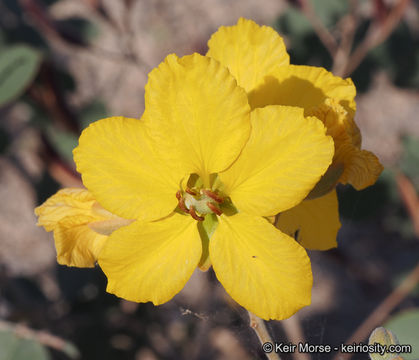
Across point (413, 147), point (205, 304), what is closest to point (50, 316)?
point (205, 304)

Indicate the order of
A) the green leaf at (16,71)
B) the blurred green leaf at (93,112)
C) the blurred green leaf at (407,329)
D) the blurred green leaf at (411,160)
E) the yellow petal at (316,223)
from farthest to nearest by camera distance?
the blurred green leaf at (93,112) < the blurred green leaf at (411,160) < the green leaf at (16,71) < the blurred green leaf at (407,329) < the yellow petal at (316,223)

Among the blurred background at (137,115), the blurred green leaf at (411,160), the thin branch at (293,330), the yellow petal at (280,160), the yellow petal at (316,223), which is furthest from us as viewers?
the blurred green leaf at (411,160)

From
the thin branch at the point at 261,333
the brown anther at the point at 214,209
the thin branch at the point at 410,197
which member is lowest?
the thin branch at the point at 410,197

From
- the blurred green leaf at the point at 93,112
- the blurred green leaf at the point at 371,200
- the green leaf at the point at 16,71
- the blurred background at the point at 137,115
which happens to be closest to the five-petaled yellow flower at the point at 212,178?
the blurred background at the point at 137,115

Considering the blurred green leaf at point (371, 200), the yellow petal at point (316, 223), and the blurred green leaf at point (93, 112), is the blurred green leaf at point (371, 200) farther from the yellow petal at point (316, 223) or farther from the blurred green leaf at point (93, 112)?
the blurred green leaf at point (93, 112)

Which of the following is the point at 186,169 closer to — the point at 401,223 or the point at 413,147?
the point at 413,147

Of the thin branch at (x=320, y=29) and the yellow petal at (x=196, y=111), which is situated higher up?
the yellow petal at (x=196, y=111)

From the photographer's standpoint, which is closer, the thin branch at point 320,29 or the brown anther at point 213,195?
the brown anther at point 213,195
